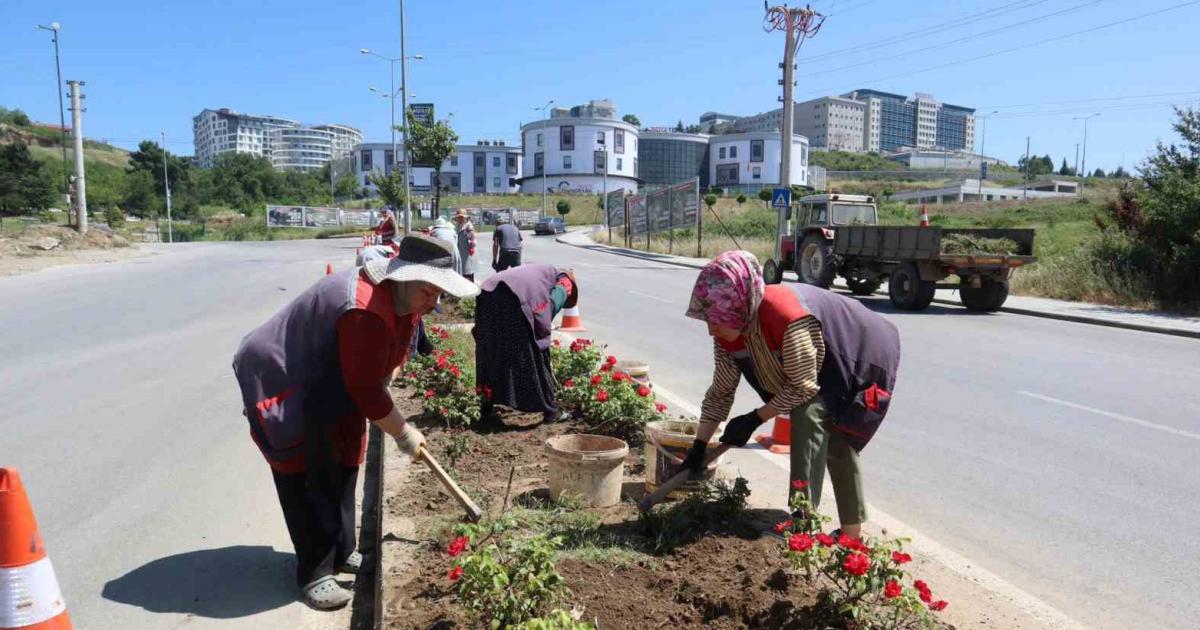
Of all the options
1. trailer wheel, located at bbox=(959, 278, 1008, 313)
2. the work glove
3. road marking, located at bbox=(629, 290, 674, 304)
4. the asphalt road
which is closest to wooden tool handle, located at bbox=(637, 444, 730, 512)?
the work glove

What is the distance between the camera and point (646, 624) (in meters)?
2.95

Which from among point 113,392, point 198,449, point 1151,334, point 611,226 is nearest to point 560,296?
point 198,449

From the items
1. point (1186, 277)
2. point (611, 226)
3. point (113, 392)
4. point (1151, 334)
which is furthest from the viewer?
point (611, 226)

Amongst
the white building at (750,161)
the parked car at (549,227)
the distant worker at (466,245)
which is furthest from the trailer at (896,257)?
the white building at (750,161)

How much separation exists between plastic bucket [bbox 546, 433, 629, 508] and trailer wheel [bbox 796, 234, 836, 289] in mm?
14324

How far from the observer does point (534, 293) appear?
20.0 ft

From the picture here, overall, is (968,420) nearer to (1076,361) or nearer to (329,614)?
(1076,361)

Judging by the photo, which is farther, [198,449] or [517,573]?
[198,449]

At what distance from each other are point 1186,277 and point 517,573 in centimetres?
1695

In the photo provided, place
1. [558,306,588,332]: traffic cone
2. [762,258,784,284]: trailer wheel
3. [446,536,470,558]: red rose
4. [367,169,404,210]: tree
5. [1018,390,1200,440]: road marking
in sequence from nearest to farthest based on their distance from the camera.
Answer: [446,536,470,558]: red rose → [1018,390,1200,440]: road marking → [558,306,588,332]: traffic cone → [762,258,784,284]: trailer wheel → [367,169,404,210]: tree

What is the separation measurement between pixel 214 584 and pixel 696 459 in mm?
2352

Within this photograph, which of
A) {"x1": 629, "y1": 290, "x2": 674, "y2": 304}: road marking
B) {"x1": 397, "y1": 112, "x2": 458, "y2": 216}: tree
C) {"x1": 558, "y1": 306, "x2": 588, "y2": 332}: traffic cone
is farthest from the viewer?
{"x1": 397, "y1": 112, "x2": 458, "y2": 216}: tree

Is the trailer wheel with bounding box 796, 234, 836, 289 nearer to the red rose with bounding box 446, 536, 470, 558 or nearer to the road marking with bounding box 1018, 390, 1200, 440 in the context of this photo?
the road marking with bounding box 1018, 390, 1200, 440

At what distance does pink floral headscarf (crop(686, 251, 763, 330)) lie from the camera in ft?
10.6
